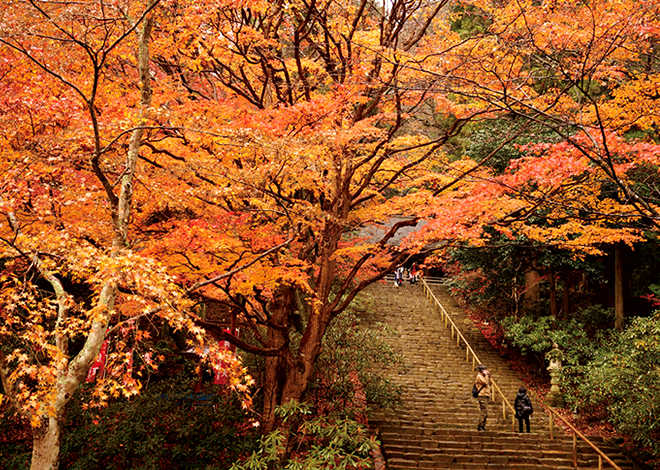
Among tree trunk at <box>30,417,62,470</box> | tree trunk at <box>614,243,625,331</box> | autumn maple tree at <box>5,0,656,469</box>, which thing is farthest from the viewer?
tree trunk at <box>614,243,625,331</box>

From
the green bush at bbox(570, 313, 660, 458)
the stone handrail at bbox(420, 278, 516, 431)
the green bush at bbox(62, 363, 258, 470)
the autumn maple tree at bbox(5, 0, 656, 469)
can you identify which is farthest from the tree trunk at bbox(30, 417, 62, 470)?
the green bush at bbox(570, 313, 660, 458)

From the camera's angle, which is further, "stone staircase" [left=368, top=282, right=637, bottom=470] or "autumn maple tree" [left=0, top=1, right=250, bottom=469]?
"stone staircase" [left=368, top=282, right=637, bottom=470]

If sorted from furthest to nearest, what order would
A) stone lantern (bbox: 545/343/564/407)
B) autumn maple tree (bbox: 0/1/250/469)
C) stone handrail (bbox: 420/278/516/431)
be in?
stone lantern (bbox: 545/343/564/407) → stone handrail (bbox: 420/278/516/431) → autumn maple tree (bbox: 0/1/250/469)

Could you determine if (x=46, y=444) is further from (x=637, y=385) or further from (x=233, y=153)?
(x=637, y=385)

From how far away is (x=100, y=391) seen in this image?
4.67 meters

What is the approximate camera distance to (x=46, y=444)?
4941mm

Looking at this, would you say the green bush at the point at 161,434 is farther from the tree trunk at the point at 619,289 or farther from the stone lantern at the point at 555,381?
the tree trunk at the point at 619,289

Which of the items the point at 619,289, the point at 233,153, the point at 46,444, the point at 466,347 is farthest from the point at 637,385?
the point at 46,444

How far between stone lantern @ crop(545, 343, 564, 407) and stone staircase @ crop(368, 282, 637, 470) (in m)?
0.56

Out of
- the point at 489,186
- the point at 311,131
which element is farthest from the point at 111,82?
the point at 489,186

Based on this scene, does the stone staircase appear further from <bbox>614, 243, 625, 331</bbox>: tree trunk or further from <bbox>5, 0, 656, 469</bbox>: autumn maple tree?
<bbox>614, 243, 625, 331</bbox>: tree trunk

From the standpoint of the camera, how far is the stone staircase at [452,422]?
9.05 meters

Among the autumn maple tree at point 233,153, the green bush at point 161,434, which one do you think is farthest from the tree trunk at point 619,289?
the green bush at point 161,434

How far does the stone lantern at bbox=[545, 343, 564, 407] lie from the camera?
13.5 m
